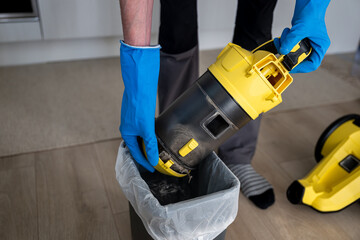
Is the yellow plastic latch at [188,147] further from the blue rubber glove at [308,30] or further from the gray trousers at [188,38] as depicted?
the gray trousers at [188,38]

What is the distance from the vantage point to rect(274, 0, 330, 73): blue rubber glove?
741 mm

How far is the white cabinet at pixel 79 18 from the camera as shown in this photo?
1715 millimetres

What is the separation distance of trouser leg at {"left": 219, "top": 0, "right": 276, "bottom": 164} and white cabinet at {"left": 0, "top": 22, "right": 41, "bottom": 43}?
113 centimetres

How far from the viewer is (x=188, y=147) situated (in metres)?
0.78

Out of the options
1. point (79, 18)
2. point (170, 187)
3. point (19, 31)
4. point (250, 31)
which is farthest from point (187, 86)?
point (19, 31)

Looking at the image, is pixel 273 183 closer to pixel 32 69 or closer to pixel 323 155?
pixel 323 155

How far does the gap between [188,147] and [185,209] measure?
0.15 metres

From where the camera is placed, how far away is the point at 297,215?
3.69 feet

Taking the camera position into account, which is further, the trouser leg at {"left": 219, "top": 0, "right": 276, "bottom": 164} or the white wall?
the white wall

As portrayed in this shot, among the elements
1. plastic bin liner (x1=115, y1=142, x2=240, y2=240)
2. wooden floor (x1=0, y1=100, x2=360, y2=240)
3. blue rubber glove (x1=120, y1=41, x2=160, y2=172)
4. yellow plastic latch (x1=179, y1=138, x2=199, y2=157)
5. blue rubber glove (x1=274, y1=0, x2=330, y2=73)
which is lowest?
wooden floor (x1=0, y1=100, x2=360, y2=240)

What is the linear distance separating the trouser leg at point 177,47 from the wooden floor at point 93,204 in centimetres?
37

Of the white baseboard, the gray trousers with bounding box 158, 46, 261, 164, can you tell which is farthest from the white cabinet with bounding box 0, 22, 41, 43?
the gray trousers with bounding box 158, 46, 261, 164

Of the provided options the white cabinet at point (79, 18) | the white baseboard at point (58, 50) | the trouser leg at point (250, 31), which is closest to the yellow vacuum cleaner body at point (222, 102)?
the trouser leg at point (250, 31)

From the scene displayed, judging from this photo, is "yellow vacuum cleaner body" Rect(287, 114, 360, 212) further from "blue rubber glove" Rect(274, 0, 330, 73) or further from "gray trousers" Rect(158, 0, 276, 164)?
"blue rubber glove" Rect(274, 0, 330, 73)
